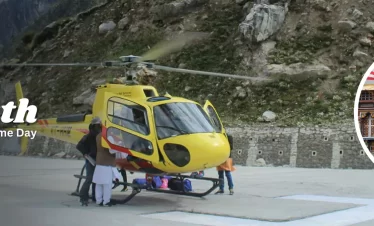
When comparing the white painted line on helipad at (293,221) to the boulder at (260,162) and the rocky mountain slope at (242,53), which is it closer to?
the boulder at (260,162)

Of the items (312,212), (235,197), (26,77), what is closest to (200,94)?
(26,77)

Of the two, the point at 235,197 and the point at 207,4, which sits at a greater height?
the point at 207,4

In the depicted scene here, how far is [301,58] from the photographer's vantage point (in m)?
31.5

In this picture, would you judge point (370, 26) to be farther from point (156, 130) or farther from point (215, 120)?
point (156, 130)

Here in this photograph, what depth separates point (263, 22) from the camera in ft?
108

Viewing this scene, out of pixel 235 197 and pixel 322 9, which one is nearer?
pixel 235 197

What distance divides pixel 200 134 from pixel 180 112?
64 cm

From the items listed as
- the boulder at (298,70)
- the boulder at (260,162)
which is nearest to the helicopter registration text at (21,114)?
the boulder at (260,162)

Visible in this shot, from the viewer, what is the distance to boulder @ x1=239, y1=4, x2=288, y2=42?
33.0 meters

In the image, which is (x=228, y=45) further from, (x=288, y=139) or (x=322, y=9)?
(x=288, y=139)

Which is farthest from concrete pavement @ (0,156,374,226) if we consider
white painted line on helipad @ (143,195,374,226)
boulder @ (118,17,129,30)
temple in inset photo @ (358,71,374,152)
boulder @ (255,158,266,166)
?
boulder @ (118,17,129,30)

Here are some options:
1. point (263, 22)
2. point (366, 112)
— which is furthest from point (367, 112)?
point (263, 22)

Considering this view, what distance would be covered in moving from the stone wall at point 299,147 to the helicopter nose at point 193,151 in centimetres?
1609

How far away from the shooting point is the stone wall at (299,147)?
24250 mm
